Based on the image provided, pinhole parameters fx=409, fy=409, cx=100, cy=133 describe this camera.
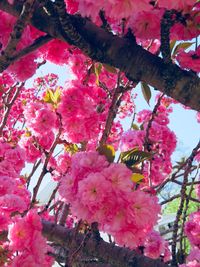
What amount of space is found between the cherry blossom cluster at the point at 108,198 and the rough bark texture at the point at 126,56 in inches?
14.6

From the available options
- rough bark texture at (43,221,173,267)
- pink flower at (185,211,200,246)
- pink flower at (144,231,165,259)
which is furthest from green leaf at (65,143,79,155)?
rough bark texture at (43,221,173,267)

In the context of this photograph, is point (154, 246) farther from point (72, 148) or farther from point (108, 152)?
point (108, 152)

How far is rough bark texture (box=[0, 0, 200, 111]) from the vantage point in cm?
164

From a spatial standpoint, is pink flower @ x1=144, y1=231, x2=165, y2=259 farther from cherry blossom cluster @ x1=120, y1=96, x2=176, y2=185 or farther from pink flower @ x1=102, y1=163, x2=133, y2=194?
pink flower @ x1=102, y1=163, x2=133, y2=194

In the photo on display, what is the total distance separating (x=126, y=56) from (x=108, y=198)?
573 millimetres

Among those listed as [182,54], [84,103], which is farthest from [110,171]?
[84,103]

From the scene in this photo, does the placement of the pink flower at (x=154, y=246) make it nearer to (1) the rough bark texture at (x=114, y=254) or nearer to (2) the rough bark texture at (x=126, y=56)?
(1) the rough bark texture at (x=114, y=254)

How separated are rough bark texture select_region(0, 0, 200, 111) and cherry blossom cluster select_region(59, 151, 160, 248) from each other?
1.22ft

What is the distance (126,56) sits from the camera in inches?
64.9

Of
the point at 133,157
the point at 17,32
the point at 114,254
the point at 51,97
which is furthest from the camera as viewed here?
the point at 51,97

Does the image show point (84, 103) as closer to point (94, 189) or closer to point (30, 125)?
point (30, 125)

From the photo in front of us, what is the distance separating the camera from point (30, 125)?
3182 mm

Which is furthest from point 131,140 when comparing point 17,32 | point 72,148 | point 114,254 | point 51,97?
point 17,32

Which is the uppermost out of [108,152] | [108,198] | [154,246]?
[154,246]
